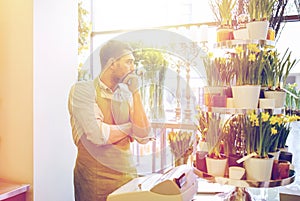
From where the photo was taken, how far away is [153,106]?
2531 mm

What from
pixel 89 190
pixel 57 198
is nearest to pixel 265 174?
pixel 89 190

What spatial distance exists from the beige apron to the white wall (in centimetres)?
15

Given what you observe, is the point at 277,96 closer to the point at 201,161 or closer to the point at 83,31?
the point at 201,161

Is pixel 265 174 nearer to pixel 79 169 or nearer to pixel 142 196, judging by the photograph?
pixel 142 196

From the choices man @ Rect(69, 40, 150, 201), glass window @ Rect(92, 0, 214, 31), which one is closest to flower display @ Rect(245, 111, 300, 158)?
man @ Rect(69, 40, 150, 201)

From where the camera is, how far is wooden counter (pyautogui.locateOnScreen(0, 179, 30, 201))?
2.08 m

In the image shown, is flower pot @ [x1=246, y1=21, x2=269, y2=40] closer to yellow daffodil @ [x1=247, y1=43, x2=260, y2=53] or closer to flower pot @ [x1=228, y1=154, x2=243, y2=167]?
yellow daffodil @ [x1=247, y1=43, x2=260, y2=53]

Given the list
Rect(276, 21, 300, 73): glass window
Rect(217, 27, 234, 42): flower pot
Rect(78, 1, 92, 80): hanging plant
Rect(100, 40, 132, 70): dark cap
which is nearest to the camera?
Rect(217, 27, 234, 42): flower pot

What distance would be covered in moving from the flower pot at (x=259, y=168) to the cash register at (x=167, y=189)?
364mm

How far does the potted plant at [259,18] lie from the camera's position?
1629mm

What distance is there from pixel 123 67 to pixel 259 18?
1025 millimetres

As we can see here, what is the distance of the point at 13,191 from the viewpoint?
2127 mm

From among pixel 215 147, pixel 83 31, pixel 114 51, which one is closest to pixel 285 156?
pixel 215 147

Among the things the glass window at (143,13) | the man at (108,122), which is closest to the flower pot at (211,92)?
the man at (108,122)
